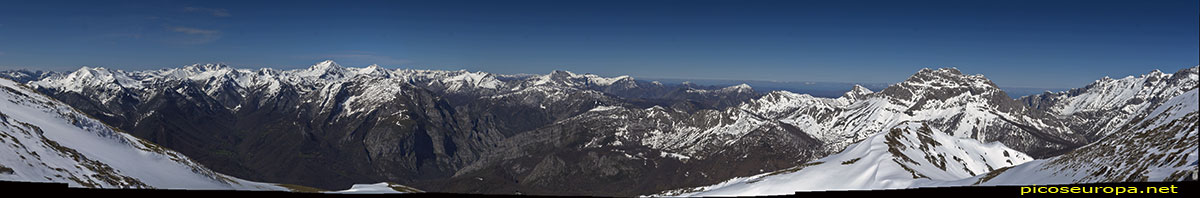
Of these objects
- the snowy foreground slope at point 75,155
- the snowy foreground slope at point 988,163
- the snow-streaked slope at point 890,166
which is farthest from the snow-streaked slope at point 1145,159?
the snowy foreground slope at point 75,155

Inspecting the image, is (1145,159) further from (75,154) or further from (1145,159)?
(75,154)

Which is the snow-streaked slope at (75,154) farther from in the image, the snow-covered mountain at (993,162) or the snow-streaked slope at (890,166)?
the snow-streaked slope at (890,166)

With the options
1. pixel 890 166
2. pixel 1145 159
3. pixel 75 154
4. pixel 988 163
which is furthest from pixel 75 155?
pixel 988 163

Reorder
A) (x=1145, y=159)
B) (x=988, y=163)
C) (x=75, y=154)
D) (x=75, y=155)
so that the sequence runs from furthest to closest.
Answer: (x=988, y=163) < (x=75, y=154) < (x=75, y=155) < (x=1145, y=159)

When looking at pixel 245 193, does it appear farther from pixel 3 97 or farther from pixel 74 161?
pixel 3 97

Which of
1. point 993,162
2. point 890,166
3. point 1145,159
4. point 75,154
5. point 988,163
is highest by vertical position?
point 1145,159

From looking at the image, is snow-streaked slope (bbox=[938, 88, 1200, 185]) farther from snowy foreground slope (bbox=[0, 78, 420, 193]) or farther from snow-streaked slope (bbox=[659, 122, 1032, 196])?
snowy foreground slope (bbox=[0, 78, 420, 193])
